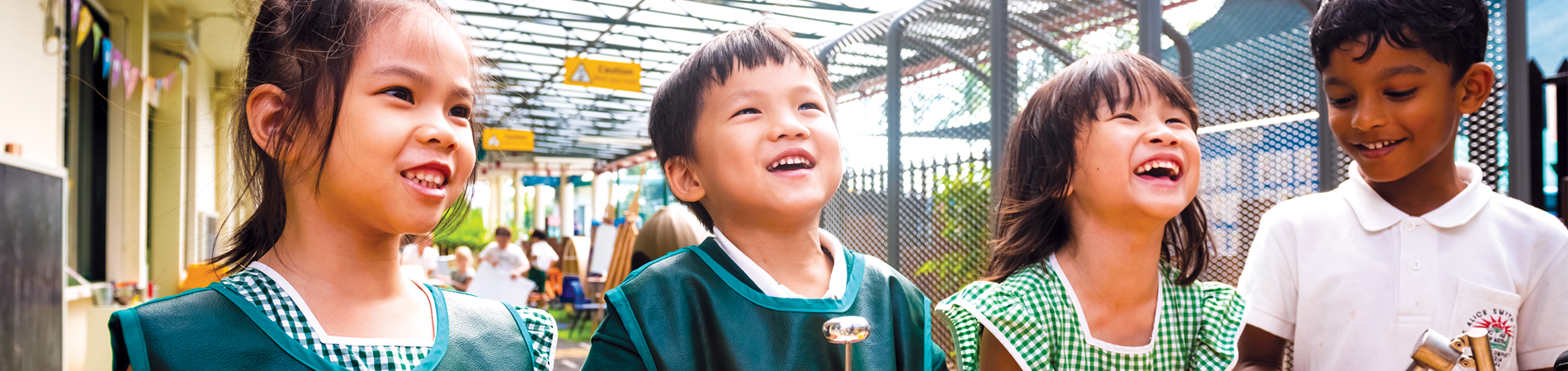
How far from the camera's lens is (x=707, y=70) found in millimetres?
1294

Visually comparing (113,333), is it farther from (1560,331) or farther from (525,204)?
(525,204)

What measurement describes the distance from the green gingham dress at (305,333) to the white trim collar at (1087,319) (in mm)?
936

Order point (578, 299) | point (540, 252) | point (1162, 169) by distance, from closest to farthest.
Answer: point (1162, 169), point (578, 299), point (540, 252)

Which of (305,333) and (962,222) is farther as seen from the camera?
(962,222)

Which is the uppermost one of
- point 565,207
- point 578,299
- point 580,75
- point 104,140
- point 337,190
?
point 580,75

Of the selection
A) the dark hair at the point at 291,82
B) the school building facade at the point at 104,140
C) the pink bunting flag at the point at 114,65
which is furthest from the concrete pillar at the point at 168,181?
the dark hair at the point at 291,82

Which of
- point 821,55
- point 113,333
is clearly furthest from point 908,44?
point 113,333

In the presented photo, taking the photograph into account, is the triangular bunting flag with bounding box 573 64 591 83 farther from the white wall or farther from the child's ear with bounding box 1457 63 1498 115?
the child's ear with bounding box 1457 63 1498 115

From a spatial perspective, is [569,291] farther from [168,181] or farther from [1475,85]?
[1475,85]

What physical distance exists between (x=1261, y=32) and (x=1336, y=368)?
146 cm

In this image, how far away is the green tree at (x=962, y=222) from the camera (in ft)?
12.5

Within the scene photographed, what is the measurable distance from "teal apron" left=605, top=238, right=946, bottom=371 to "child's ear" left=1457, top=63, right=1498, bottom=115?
1.07 m

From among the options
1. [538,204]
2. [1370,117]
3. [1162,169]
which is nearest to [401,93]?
[1162,169]

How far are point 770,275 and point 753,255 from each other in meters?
0.04
